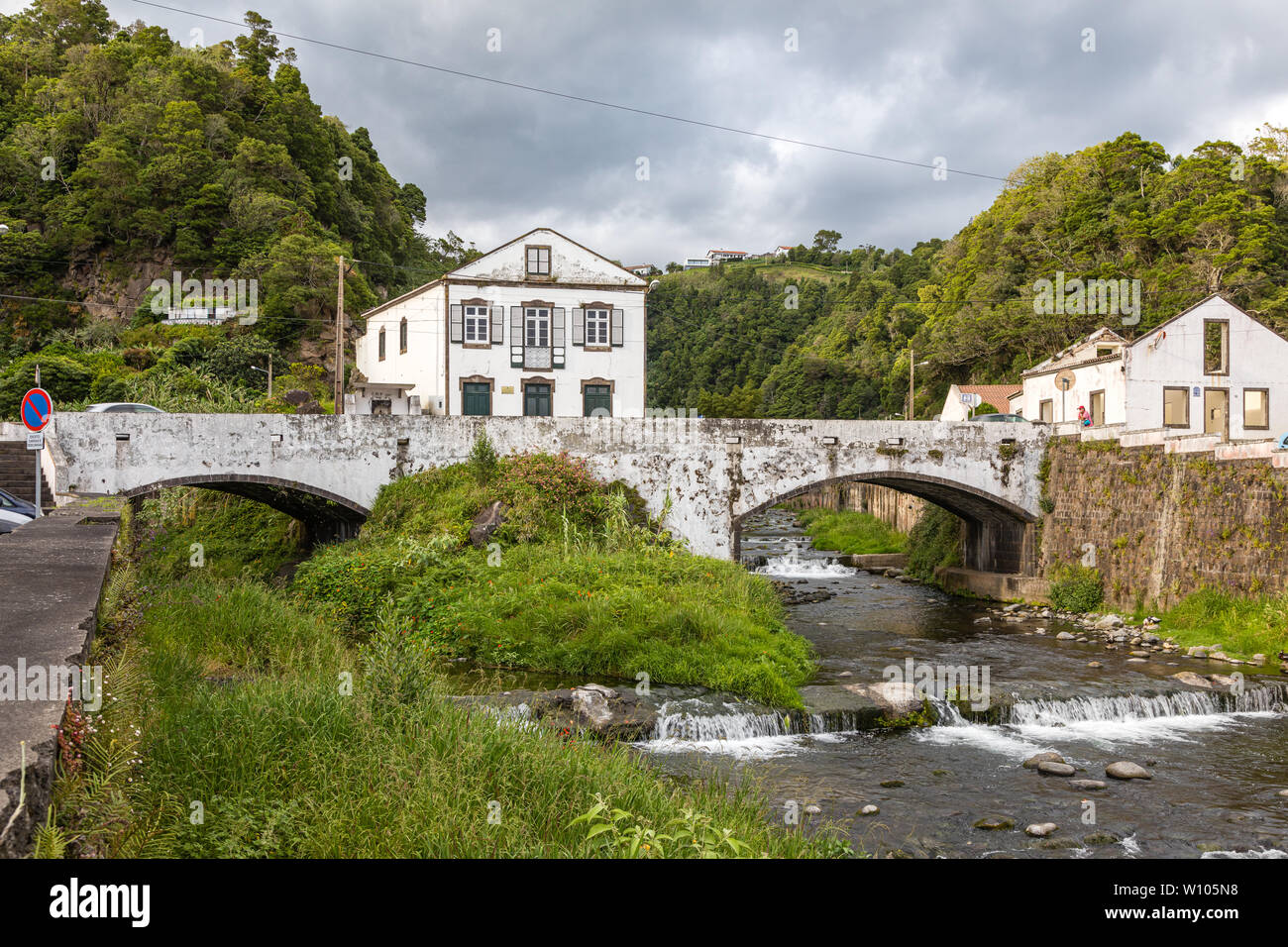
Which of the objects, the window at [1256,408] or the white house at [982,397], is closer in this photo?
the window at [1256,408]

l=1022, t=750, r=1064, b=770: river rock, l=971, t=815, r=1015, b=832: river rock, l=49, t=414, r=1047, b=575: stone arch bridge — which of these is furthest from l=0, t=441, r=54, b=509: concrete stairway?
l=1022, t=750, r=1064, b=770: river rock

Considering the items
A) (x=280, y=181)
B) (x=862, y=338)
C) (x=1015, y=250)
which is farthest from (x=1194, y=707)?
(x=862, y=338)

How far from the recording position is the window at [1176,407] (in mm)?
27078

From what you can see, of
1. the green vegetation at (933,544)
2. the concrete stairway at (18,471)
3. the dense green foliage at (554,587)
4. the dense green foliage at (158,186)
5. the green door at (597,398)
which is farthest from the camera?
the dense green foliage at (158,186)

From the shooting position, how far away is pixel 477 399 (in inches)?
1286

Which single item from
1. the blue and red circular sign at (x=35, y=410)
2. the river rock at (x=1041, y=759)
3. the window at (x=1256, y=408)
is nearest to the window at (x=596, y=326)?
the window at (x=1256, y=408)

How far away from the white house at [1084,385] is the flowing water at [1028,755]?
12530 mm

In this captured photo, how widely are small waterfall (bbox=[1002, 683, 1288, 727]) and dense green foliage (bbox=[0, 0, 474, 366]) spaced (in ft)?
129

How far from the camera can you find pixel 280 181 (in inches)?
1994

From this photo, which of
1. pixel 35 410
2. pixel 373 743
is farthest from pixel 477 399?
pixel 373 743

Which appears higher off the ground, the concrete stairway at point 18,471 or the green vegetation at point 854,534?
the concrete stairway at point 18,471

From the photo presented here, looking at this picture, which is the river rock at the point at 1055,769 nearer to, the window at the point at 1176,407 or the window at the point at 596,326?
the window at the point at 1176,407
